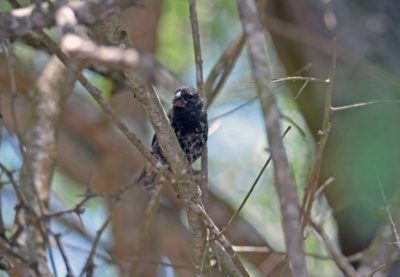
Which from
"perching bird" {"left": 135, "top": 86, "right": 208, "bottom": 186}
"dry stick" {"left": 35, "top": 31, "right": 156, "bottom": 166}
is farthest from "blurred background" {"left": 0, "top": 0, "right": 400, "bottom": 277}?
"dry stick" {"left": 35, "top": 31, "right": 156, "bottom": 166}

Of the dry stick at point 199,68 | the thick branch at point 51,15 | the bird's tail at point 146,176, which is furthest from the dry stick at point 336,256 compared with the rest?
the bird's tail at point 146,176

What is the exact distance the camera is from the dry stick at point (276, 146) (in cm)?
125

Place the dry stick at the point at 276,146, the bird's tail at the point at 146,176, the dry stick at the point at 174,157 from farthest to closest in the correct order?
the bird's tail at the point at 146,176, the dry stick at the point at 174,157, the dry stick at the point at 276,146

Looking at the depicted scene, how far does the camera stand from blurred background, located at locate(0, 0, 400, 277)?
4172 millimetres

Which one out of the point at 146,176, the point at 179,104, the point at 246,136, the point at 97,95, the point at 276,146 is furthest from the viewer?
the point at 246,136


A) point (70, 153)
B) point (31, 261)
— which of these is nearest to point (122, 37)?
point (31, 261)

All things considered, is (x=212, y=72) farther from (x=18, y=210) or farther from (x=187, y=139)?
(x=18, y=210)

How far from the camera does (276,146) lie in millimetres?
1314

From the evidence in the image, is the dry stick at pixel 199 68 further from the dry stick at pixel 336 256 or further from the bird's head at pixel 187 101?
the bird's head at pixel 187 101

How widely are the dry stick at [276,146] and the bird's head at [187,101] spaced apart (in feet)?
8.82

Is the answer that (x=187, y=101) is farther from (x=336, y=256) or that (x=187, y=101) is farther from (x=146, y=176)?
(x=336, y=256)

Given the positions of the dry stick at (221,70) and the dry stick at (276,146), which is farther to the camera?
the dry stick at (221,70)

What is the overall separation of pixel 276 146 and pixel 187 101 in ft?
9.38

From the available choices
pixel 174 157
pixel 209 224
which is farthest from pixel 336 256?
pixel 174 157
